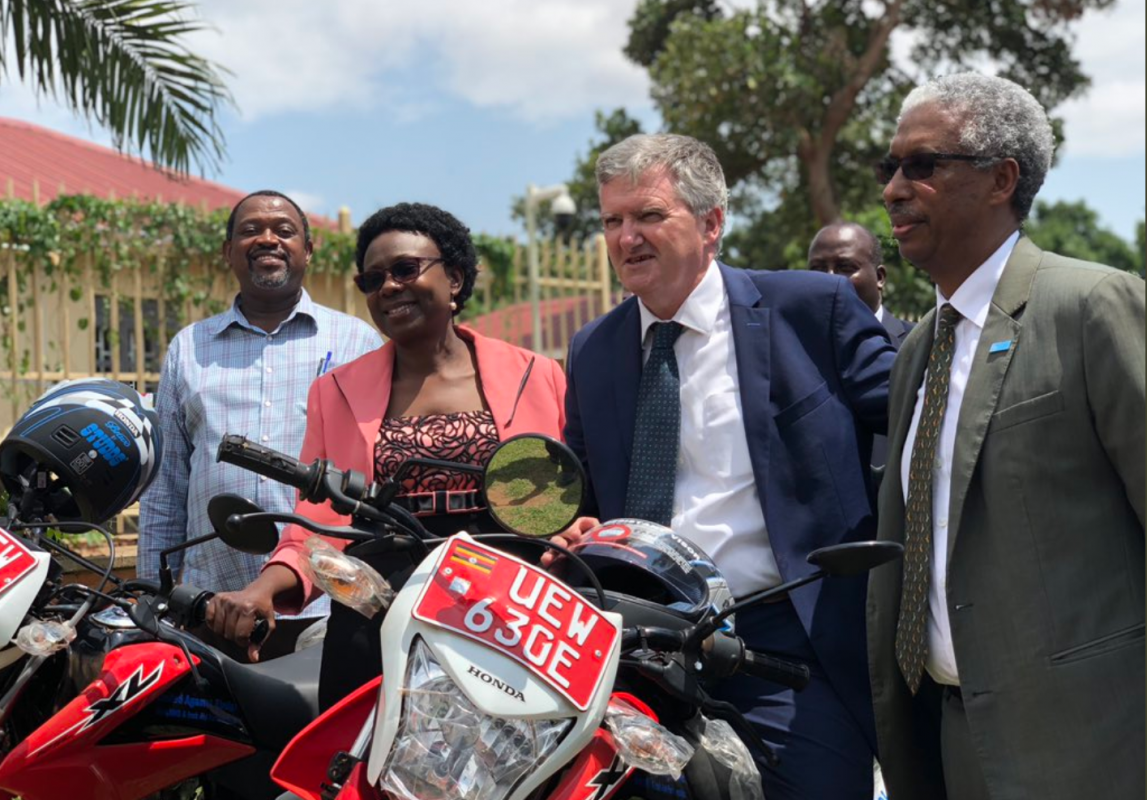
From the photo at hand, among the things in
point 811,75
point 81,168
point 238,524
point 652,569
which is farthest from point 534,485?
point 811,75

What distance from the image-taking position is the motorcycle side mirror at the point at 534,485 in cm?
241

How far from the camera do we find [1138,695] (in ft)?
8.05

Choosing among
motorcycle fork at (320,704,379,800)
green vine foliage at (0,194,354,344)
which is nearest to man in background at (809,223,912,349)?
motorcycle fork at (320,704,379,800)

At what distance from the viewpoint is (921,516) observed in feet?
8.98

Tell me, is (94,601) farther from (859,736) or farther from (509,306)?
(509,306)

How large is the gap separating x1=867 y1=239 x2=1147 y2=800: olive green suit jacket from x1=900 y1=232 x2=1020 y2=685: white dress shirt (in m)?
0.08

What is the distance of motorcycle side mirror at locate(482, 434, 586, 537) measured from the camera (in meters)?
2.41

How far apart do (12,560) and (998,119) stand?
2.24 meters

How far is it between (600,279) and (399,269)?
325 inches

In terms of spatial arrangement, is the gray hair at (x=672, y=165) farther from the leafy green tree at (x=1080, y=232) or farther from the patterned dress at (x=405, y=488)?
the leafy green tree at (x=1080, y=232)

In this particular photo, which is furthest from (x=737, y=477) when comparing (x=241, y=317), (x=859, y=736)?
(x=241, y=317)

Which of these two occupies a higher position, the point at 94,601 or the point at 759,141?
the point at 759,141

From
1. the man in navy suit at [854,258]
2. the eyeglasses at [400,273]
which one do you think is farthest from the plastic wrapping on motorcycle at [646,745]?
the man in navy suit at [854,258]

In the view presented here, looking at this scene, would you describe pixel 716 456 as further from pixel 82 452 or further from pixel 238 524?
pixel 82 452
